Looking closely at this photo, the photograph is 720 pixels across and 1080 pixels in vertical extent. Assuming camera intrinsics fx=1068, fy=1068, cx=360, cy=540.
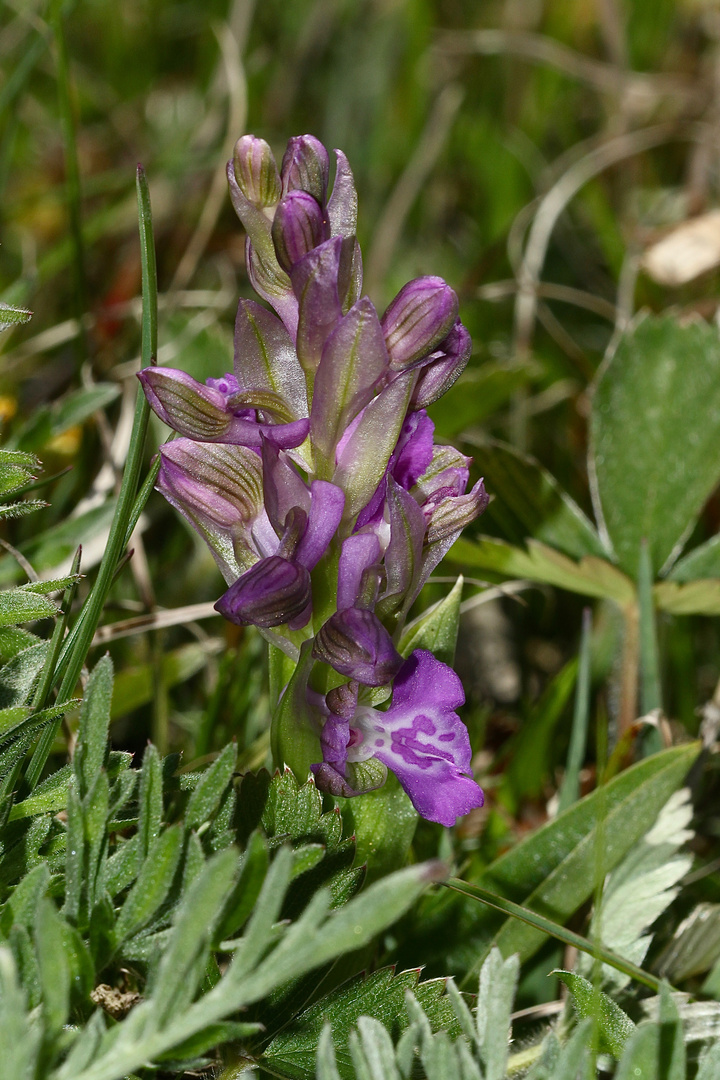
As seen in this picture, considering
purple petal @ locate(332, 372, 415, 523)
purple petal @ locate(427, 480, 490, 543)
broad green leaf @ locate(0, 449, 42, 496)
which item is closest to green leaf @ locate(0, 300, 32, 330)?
broad green leaf @ locate(0, 449, 42, 496)

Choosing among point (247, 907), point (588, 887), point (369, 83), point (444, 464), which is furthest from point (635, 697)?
point (369, 83)

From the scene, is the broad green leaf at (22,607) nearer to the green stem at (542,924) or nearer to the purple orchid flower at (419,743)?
the purple orchid flower at (419,743)

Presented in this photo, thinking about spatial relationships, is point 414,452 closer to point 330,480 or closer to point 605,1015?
point 330,480

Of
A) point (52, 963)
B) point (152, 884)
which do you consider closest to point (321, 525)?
point (152, 884)

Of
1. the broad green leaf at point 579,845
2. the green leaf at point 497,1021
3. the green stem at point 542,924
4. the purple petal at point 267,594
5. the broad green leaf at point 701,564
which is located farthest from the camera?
the broad green leaf at point 701,564

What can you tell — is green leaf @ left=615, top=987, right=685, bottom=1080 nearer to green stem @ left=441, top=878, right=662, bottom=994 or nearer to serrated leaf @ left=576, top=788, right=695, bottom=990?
green stem @ left=441, top=878, right=662, bottom=994

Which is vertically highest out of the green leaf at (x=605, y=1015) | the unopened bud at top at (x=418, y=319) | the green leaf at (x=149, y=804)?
the unopened bud at top at (x=418, y=319)

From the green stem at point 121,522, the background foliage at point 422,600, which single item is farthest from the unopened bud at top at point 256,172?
the background foliage at point 422,600
